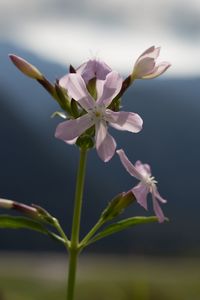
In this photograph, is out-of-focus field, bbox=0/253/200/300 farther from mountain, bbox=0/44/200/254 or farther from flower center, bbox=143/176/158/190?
mountain, bbox=0/44/200/254

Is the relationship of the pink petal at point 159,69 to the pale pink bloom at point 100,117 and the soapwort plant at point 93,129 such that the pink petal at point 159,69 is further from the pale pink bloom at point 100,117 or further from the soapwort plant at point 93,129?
the pale pink bloom at point 100,117

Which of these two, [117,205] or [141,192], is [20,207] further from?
[141,192]

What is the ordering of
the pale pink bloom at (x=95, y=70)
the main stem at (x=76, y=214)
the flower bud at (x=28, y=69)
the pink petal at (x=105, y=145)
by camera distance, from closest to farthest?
the pink petal at (x=105, y=145) < the main stem at (x=76, y=214) < the pale pink bloom at (x=95, y=70) < the flower bud at (x=28, y=69)

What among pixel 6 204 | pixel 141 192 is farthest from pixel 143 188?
pixel 6 204

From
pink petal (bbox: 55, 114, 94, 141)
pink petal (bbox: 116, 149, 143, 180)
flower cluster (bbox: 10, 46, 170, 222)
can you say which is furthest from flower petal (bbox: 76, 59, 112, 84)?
pink petal (bbox: 116, 149, 143, 180)

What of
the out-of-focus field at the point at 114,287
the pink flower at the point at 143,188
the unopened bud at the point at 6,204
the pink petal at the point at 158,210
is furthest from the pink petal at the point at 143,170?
the out-of-focus field at the point at 114,287

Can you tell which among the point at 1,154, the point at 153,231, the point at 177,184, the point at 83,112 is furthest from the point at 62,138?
the point at 177,184

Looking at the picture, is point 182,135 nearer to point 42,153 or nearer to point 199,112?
point 199,112
